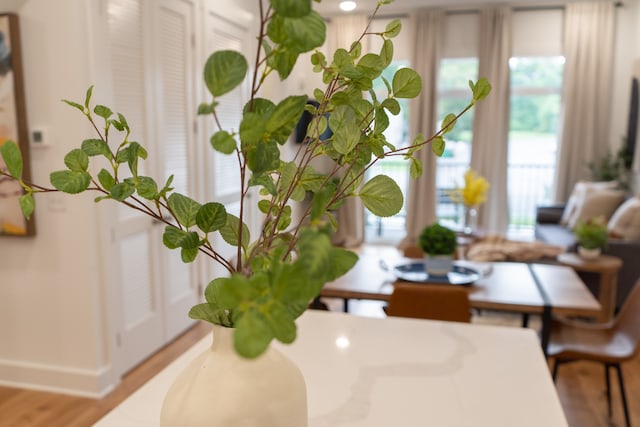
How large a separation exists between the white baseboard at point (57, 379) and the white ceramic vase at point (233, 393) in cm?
252

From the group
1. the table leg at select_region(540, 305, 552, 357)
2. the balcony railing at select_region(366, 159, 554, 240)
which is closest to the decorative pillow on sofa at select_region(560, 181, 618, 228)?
the balcony railing at select_region(366, 159, 554, 240)

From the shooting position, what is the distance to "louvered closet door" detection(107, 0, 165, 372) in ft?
10.0

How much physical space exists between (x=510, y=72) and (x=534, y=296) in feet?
15.5

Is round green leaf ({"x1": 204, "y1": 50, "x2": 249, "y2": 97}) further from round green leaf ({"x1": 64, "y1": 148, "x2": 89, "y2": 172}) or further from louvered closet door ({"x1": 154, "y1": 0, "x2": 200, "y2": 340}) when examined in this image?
louvered closet door ({"x1": 154, "y1": 0, "x2": 200, "y2": 340})

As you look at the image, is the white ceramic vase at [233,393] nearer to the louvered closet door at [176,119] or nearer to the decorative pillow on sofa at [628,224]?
the louvered closet door at [176,119]

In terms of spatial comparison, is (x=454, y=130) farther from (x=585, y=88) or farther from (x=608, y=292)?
(x=608, y=292)

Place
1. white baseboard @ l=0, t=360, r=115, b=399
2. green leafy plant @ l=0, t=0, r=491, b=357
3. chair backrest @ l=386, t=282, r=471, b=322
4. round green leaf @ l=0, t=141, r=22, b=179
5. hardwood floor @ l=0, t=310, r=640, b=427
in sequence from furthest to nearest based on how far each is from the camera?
1. white baseboard @ l=0, t=360, r=115, b=399
2. hardwood floor @ l=0, t=310, r=640, b=427
3. chair backrest @ l=386, t=282, r=471, b=322
4. round green leaf @ l=0, t=141, r=22, b=179
5. green leafy plant @ l=0, t=0, r=491, b=357

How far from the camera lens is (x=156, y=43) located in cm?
342

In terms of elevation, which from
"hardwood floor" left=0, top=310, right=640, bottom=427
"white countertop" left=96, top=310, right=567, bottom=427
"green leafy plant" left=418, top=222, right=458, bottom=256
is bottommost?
"hardwood floor" left=0, top=310, right=640, bottom=427

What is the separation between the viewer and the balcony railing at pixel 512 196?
721 centimetres

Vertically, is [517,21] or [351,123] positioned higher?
[517,21]

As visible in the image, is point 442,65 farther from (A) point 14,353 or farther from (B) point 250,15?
(A) point 14,353

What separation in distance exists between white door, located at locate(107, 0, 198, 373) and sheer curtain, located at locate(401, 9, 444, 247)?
3324 mm

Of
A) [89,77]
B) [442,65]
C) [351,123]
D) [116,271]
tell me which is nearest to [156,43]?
[89,77]
